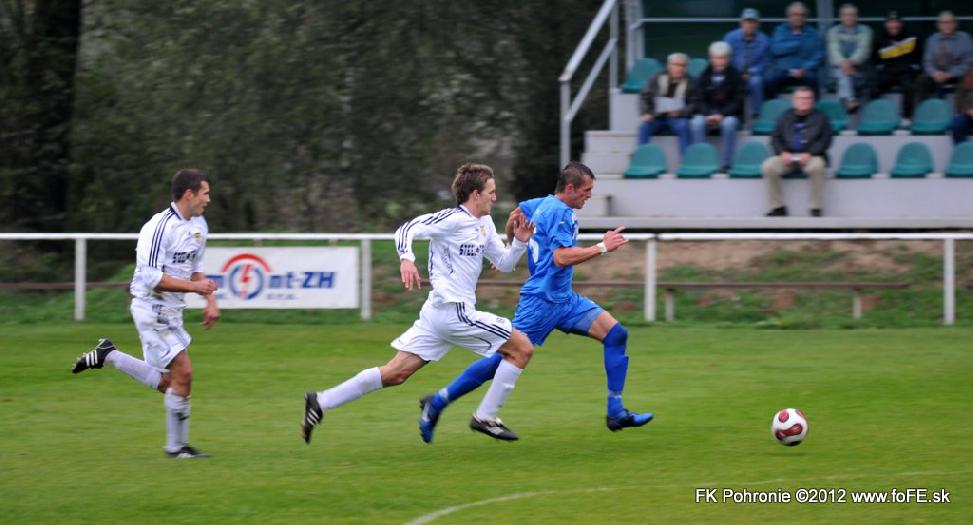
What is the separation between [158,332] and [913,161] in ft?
39.2

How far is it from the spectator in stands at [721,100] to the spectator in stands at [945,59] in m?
2.43

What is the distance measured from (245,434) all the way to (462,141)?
12219 millimetres

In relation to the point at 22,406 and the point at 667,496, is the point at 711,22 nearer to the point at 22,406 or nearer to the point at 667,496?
the point at 22,406

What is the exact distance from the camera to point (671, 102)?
17797 mm

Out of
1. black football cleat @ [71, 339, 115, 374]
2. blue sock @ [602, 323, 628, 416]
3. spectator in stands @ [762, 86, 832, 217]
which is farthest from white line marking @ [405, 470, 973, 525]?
spectator in stands @ [762, 86, 832, 217]

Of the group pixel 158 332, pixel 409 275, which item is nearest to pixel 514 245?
pixel 409 275

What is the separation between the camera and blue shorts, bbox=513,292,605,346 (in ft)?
27.0

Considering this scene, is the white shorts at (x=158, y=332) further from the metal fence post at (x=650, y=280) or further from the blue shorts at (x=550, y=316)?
the metal fence post at (x=650, y=280)

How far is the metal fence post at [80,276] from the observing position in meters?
15.7

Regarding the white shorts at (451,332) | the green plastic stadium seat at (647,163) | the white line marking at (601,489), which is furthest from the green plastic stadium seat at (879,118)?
the white line marking at (601,489)

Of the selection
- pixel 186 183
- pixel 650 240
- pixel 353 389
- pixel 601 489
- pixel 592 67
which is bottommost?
pixel 601 489

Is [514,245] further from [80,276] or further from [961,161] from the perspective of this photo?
[961,161]

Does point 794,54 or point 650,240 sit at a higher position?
point 794,54

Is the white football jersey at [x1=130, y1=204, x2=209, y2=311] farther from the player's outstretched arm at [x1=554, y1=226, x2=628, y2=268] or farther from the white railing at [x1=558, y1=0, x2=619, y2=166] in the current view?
the white railing at [x1=558, y1=0, x2=619, y2=166]
